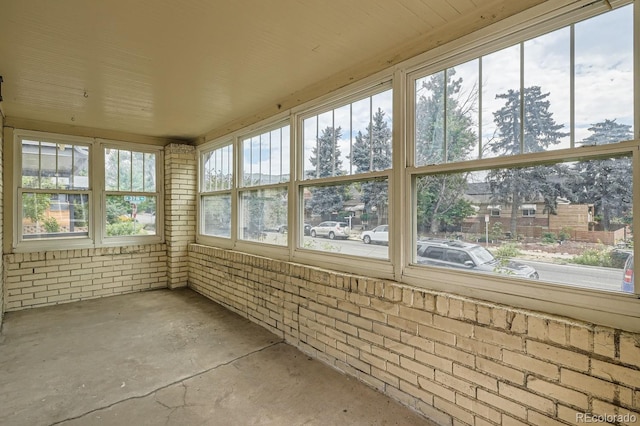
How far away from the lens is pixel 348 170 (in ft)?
9.70

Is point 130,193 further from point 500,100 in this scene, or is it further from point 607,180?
point 607,180

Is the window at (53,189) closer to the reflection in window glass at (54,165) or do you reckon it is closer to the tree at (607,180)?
the reflection in window glass at (54,165)

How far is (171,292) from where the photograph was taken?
529 cm

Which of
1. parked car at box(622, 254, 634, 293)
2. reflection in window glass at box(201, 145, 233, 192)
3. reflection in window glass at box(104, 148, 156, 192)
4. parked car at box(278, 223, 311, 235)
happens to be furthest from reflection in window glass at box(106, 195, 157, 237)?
parked car at box(622, 254, 634, 293)

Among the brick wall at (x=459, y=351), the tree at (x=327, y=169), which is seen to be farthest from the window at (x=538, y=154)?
the tree at (x=327, y=169)

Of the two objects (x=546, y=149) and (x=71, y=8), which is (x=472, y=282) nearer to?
(x=546, y=149)

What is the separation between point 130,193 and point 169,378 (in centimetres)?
372

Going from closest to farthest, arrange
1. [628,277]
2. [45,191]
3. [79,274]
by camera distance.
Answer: [628,277] < [45,191] < [79,274]

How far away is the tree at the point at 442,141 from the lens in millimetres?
2172

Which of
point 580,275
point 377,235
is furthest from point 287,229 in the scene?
point 580,275

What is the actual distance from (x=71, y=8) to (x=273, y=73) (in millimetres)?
1487

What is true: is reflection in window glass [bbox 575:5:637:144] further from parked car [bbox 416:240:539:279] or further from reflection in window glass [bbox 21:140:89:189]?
reflection in window glass [bbox 21:140:89:189]

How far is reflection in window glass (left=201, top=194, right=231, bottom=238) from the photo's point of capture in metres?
4.84

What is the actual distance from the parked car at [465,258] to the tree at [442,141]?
133 millimetres
